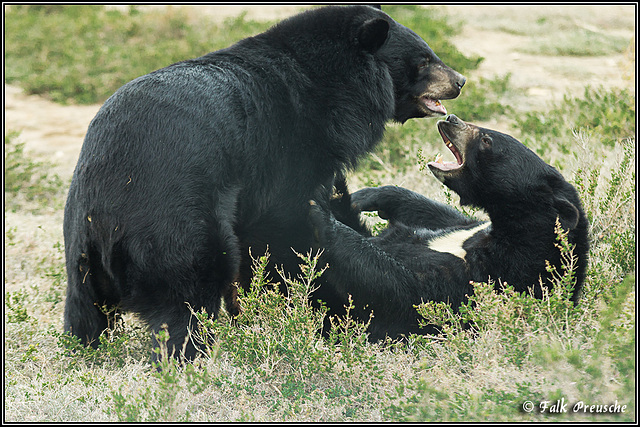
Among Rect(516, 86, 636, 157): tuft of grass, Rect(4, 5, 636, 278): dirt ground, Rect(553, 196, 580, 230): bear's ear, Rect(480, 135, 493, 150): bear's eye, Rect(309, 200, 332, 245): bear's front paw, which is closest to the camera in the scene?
Rect(309, 200, 332, 245): bear's front paw

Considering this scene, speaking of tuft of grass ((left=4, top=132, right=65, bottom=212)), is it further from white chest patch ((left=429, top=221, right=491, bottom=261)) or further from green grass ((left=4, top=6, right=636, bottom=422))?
white chest patch ((left=429, top=221, right=491, bottom=261))

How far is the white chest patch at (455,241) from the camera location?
4117 millimetres

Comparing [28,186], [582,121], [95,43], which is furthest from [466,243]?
[95,43]

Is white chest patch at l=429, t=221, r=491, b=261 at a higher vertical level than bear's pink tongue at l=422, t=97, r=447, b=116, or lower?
lower

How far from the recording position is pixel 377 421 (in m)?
2.95

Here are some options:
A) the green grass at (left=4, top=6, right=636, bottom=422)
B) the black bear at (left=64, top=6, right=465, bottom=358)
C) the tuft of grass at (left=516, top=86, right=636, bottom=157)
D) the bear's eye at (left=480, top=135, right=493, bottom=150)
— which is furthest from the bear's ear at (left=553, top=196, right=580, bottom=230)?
the tuft of grass at (left=516, top=86, right=636, bottom=157)

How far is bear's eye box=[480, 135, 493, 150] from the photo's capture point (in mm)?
4258

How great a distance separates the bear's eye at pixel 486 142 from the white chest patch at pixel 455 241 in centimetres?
52

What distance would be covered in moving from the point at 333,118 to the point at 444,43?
7.52 meters

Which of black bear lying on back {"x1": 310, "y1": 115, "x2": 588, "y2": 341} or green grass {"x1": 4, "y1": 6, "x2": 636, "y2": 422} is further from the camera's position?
black bear lying on back {"x1": 310, "y1": 115, "x2": 588, "y2": 341}

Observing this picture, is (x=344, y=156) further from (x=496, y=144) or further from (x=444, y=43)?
(x=444, y=43)

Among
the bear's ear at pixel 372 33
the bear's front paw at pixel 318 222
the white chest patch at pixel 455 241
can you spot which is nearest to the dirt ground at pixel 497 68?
the white chest patch at pixel 455 241

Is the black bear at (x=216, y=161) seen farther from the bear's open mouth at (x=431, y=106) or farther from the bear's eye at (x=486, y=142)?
the bear's eye at (x=486, y=142)

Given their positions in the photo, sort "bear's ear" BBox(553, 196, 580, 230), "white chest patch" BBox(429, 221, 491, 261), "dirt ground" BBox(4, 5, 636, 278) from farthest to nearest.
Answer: "dirt ground" BBox(4, 5, 636, 278) < "white chest patch" BBox(429, 221, 491, 261) < "bear's ear" BBox(553, 196, 580, 230)
